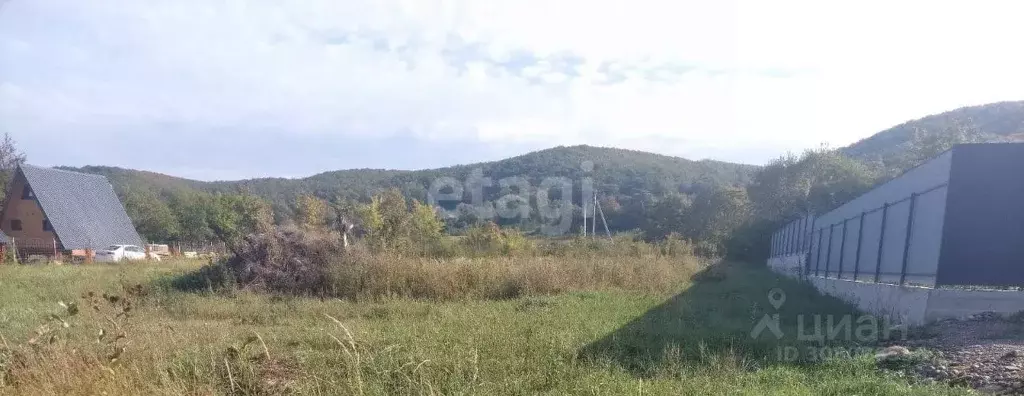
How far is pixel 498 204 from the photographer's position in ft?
118

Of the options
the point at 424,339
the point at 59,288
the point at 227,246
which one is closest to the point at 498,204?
the point at 227,246

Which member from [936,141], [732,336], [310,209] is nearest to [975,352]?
[732,336]

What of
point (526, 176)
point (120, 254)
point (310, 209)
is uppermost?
point (526, 176)

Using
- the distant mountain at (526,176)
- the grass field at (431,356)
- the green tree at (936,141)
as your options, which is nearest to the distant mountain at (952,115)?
the distant mountain at (526,176)

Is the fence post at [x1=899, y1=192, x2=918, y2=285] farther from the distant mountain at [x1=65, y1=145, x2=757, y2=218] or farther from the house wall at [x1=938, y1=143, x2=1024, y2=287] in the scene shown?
the distant mountain at [x1=65, y1=145, x2=757, y2=218]

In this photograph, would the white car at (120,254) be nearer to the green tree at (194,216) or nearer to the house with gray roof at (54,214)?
the house with gray roof at (54,214)

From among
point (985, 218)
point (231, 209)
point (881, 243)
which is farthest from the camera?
point (231, 209)

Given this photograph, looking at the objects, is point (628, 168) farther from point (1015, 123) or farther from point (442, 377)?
point (442, 377)

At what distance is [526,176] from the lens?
4606cm

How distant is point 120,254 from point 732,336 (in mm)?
28716

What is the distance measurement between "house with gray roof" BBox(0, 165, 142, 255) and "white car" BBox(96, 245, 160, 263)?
2.10 ft

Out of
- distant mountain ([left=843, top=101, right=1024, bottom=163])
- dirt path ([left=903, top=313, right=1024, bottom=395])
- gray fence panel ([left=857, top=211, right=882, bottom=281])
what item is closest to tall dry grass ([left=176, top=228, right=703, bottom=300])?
gray fence panel ([left=857, top=211, right=882, bottom=281])

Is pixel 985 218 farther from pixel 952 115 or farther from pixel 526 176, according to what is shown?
pixel 952 115

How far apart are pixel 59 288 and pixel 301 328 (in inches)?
296
